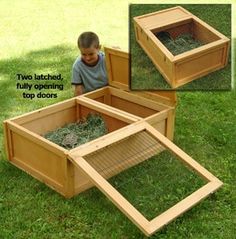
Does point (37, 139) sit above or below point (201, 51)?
below

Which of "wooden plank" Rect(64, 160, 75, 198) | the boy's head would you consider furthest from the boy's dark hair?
"wooden plank" Rect(64, 160, 75, 198)

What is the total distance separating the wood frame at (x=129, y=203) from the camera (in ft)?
8.79

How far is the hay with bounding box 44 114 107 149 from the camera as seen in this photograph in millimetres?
3523

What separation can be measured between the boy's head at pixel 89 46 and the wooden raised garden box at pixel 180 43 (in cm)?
32

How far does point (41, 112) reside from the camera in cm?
359

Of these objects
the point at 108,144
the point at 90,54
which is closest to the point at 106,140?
the point at 108,144

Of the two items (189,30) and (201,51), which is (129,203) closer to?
(201,51)

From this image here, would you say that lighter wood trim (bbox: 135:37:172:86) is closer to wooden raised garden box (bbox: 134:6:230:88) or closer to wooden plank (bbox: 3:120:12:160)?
wooden raised garden box (bbox: 134:6:230:88)

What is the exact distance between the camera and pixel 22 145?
3.36 metres

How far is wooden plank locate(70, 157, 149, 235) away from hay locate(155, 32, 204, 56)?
1.19 meters

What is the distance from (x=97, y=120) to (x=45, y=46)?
8.17ft

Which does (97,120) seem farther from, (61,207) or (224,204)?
(224,204)

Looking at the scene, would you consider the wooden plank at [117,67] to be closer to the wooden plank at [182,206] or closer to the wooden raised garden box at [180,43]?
the wooden raised garden box at [180,43]

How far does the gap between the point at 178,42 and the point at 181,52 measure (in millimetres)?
263
